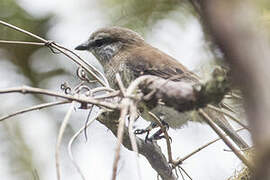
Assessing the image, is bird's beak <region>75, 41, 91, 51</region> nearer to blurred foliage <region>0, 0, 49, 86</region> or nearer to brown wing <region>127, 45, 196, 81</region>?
blurred foliage <region>0, 0, 49, 86</region>

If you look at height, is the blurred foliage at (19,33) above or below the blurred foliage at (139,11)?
above

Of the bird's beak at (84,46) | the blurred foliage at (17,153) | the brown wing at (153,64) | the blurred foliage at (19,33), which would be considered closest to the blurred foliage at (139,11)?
the brown wing at (153,64)

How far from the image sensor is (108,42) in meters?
5.44

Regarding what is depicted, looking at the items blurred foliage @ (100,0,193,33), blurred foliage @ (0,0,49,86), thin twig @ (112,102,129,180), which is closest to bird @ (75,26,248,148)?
blurred foliage @ (100,0,193,33)

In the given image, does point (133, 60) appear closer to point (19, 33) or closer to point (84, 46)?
point (84, 46)

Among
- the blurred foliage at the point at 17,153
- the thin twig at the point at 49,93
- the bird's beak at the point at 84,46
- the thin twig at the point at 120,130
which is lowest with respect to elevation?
the thin twig at the point at 120,130

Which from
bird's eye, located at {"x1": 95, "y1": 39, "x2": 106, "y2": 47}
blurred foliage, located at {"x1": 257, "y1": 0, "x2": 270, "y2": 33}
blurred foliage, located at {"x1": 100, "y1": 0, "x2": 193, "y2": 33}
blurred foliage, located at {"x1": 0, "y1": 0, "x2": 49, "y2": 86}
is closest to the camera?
blurred foliage, located at {"x1": 257, "y1": 0, "x2": 270, "y2": 33}

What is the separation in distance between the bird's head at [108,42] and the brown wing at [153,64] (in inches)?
13.1

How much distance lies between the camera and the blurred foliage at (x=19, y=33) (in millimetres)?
4875

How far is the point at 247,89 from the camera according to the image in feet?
1.76

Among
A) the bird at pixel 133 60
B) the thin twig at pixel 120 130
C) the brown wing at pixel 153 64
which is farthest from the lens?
the brown wing at pixel 153 64

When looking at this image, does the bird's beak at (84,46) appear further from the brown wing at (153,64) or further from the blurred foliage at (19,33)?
the brown wing at (153,64)

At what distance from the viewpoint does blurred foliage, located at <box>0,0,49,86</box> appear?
4.88m

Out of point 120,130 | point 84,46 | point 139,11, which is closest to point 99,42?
point 84,46
